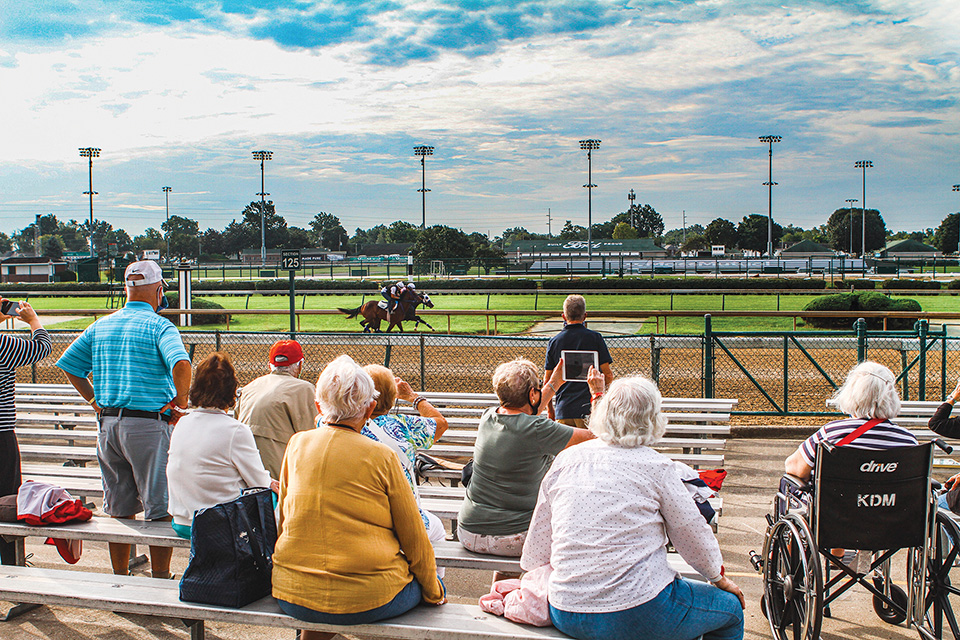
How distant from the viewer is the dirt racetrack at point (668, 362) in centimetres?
1132

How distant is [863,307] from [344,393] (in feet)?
64.3

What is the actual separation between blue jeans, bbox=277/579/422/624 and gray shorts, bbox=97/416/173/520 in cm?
153

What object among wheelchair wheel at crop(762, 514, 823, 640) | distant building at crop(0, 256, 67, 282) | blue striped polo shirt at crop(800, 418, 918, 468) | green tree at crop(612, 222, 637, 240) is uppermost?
green tree at crop(612, 222, 637, 240)

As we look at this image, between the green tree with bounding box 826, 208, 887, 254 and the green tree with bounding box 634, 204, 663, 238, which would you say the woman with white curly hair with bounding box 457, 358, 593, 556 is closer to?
the green tree with bounding box 826, 208, 887, 254

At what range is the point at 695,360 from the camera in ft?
52.2

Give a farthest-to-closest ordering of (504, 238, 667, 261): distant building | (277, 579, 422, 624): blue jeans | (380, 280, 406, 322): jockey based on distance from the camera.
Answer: (504, 238, 667, 261): distant building < (380, 280, 406, 322): jockey < (277, 579, 422, 624): blue jeans

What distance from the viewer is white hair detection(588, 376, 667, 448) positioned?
2.88m

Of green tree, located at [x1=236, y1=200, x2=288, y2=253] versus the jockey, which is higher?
green tree, located at [x1=236, y1=200, x2=288, y2=253]

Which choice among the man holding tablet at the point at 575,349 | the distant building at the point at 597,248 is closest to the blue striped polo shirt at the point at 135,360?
the man holding tablet at the point at 575,349

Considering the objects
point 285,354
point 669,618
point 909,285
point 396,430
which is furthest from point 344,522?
point 909,285

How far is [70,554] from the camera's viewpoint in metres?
4.41

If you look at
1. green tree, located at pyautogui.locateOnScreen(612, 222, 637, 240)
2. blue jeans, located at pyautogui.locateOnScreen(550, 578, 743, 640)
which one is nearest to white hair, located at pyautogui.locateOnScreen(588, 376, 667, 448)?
blue jeans, located at pyautogui.locateOnScreen(550, 578, 743, 640)

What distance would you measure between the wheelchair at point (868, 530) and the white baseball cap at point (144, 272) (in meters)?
3.69

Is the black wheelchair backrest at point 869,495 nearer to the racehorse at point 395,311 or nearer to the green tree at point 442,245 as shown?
the racehorse at point 395,311
